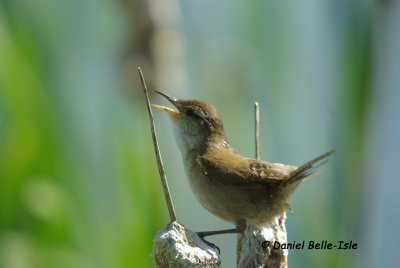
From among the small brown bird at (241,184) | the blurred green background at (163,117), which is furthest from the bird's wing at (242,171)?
the blurred green background at (163,117)

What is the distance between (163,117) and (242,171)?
907 millimetres

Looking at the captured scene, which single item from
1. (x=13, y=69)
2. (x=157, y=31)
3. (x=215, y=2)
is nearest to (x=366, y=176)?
(x=157, y=31)

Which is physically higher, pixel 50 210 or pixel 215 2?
pixel 215 2

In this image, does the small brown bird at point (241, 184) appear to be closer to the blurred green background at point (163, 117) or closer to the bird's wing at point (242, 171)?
the bird's wing at point (242, 171)

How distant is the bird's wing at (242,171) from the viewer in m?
2.22

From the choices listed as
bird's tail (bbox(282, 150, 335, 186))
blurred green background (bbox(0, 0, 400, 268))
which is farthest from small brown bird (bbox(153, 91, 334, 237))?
blurred green background (bbox(0, 0, 400, 268))

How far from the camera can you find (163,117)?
3121 millimetres

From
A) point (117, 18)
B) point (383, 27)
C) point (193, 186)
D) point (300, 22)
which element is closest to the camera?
point (193, 186)

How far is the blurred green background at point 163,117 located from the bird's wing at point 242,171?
0.20m

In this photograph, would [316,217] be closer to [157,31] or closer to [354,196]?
[354,196]

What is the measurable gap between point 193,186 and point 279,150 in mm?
528

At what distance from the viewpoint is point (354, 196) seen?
2.37 meters

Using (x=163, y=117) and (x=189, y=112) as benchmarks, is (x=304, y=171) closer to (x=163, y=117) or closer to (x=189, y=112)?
(x=189, y=112)

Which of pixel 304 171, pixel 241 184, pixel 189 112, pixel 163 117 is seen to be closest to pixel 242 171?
pixel 241 184
